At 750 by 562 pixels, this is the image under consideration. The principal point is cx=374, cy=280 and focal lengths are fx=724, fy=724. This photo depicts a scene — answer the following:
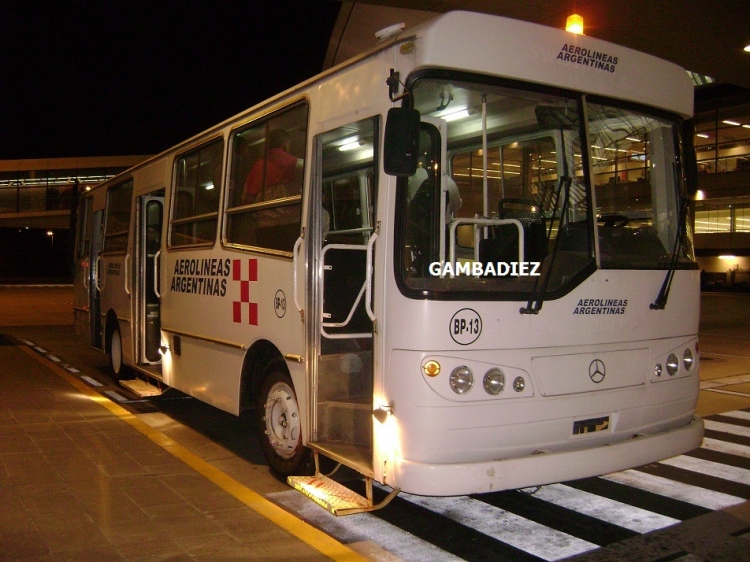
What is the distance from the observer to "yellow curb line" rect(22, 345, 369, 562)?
14.8ft

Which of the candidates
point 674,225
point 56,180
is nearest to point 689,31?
point 674,225

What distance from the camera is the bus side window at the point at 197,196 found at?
23.3ft

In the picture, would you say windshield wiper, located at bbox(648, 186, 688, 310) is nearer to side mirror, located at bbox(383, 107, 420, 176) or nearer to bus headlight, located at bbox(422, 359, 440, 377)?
bus headlight, located at bbox(422, 359, 440, 377)

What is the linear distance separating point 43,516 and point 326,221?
290cm

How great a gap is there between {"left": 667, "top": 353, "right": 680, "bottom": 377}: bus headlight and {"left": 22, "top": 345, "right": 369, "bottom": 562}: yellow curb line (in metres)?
2.62

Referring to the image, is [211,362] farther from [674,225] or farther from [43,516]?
[674,225]

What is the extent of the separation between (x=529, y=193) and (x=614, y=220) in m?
0.63

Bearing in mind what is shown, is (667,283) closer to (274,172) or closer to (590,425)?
(590,425)

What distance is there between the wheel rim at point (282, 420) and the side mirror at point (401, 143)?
88.8 inches

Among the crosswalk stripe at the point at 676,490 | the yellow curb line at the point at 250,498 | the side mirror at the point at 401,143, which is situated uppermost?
the side mirror at the point at 401,143

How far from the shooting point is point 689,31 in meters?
13.0

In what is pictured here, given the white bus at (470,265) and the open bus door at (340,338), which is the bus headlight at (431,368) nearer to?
the white bus at (470,265)

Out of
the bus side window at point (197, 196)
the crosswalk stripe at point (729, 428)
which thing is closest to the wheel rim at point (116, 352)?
the bus side window at point (197, 196)

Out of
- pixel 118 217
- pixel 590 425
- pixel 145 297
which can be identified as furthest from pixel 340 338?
pixel 118 217
